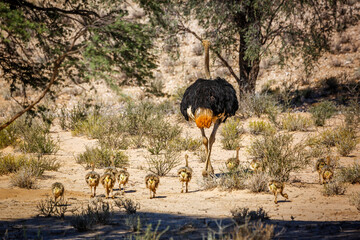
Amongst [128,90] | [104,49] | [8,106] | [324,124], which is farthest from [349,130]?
[8,106]

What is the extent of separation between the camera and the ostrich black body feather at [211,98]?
348 inches

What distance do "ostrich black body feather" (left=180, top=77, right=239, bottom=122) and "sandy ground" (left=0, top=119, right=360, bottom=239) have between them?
187 cm

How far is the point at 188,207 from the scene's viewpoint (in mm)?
7227

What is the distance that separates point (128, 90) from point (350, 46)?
53.3ft

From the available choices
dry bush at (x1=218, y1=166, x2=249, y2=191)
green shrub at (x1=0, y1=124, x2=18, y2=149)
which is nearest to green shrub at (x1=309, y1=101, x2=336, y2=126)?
dry bush at (x1=218, y1=166, x2=249, y2=191)

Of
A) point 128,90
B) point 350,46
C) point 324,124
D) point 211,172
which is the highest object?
point 350,46

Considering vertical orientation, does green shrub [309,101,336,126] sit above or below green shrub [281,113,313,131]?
above

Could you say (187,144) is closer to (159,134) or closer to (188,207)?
(159,134)

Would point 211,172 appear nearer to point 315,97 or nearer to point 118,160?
point 118,160

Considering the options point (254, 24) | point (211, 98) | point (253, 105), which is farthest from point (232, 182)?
point (254, 24)

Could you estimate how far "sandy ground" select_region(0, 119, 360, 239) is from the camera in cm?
543

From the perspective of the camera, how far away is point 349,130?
13.7 m

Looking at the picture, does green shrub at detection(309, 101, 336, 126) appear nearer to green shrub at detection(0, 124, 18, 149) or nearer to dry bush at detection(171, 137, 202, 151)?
dry bush at detection(171, 137, 202, 151)

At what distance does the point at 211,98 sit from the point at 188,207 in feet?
9.09
